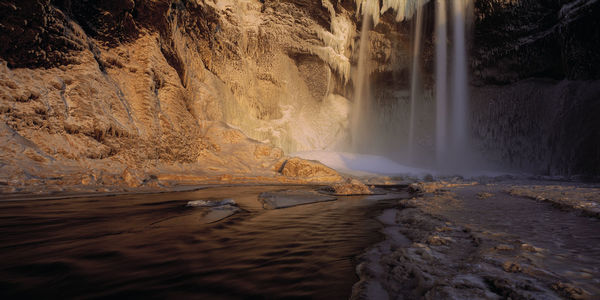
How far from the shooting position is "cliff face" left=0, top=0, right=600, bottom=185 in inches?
216

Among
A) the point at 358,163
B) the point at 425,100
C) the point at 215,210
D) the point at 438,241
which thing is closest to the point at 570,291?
the point at 438,241

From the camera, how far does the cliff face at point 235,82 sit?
5496 millimetres

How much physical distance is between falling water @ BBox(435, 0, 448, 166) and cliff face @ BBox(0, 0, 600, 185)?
809 mm

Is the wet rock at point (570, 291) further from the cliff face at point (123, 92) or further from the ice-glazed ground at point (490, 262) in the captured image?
the cliff face at point (123, 92)

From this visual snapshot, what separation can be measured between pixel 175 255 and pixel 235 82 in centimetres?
1423

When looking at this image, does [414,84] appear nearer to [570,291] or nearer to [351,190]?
[351,190]

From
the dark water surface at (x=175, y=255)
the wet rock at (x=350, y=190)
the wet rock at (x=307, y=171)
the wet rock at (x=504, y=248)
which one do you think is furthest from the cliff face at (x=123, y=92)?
the wet rock at (x=504, y=248)

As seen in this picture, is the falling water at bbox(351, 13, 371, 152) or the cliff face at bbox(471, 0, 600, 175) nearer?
the cliff face at bbox(471, 0, 600, 175)

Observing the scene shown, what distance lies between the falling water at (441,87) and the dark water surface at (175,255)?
19.4 m

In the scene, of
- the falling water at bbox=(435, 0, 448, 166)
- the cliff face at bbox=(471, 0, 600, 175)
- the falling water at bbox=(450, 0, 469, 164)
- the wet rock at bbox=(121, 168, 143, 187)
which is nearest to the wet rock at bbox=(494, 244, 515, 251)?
the wet rock at bbox=(121, 168, 143, 187)

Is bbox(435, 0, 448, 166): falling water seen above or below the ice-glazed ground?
above

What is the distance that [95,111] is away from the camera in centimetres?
638

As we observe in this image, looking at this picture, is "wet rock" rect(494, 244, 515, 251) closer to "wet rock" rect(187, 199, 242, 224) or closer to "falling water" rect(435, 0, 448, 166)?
"wet rock" rect(187, 199, 242, 224)

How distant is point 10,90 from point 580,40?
74.6 feet
